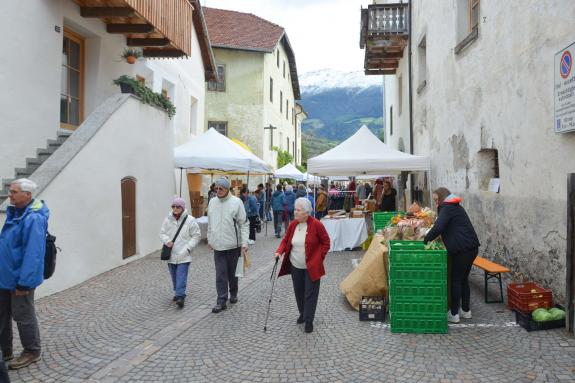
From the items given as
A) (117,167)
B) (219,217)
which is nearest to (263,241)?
(117,167)

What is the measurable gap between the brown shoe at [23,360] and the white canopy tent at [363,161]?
25.7ft

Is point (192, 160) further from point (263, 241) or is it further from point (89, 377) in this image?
point (89, 377)

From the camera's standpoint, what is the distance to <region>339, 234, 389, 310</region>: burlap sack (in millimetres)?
6109

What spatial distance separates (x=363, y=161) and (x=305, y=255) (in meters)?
6.11

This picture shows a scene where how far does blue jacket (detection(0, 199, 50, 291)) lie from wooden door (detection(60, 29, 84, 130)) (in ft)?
22.6

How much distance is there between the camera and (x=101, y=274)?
333 inches

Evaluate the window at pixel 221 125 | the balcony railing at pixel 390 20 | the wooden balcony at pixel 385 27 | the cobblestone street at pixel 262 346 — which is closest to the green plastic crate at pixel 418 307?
the cobblestone street at pixel 262 346

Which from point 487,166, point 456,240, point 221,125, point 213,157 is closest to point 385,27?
point 213,157

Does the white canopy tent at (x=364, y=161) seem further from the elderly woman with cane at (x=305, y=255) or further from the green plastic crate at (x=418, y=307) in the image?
the green plastic crate at (x=418, y=307)

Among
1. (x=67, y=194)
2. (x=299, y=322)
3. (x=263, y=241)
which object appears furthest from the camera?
(x=263, y=241)

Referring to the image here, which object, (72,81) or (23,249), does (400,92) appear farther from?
(23,249)

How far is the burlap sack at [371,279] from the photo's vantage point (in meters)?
6.11

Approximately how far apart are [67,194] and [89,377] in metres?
4.21

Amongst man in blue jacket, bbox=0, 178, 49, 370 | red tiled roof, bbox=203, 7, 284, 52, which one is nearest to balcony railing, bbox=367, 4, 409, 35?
red tiled roof, bbox=203, 7, 284, 52
